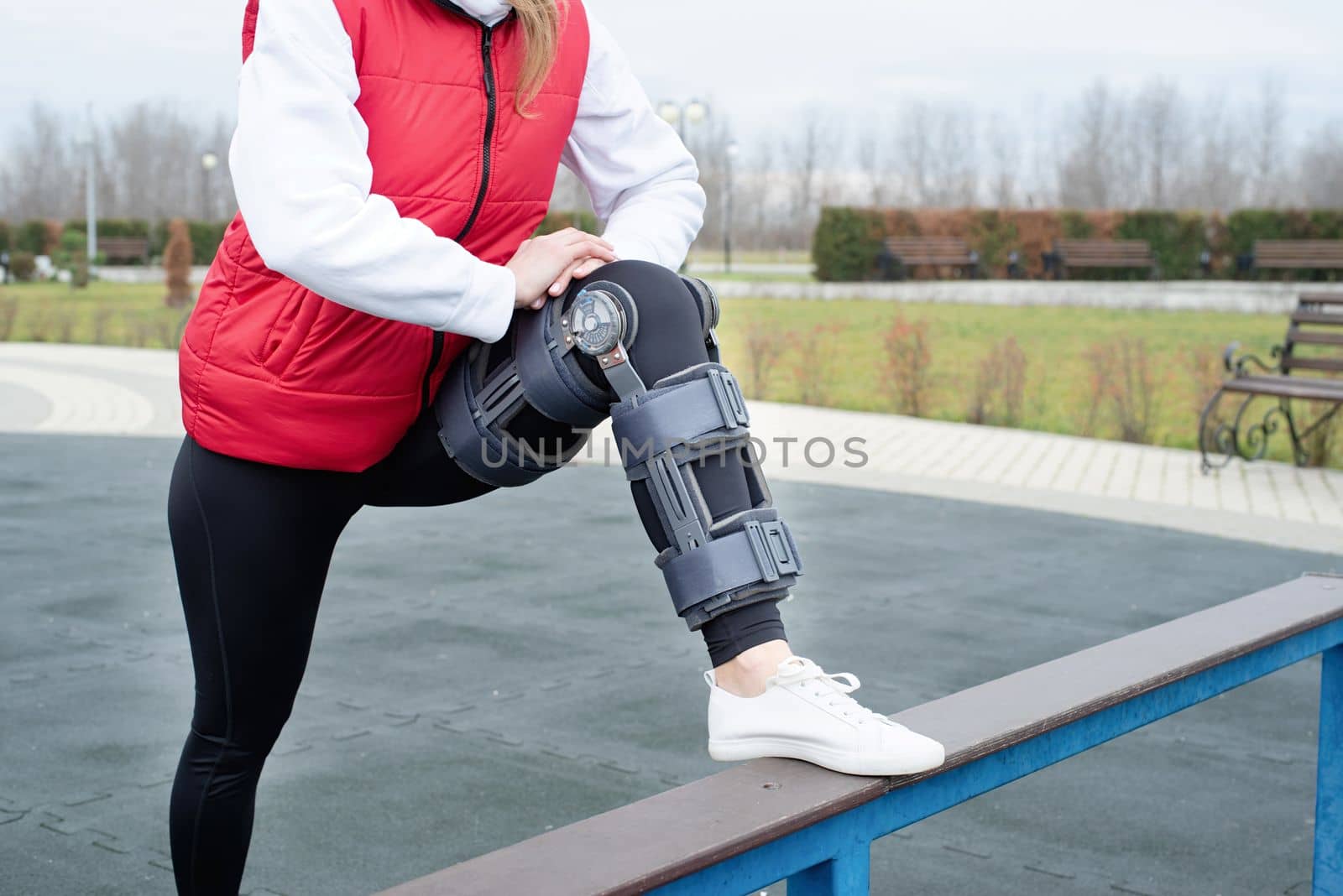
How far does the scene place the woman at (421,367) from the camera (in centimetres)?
168

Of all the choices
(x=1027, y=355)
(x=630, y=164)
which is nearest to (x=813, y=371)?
(x=1027, y=355)

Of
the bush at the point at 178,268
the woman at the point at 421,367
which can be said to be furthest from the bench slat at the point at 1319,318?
the bush at the point at 178,268

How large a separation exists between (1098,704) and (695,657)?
7.92 feet

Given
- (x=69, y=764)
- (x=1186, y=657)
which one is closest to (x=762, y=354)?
(x=69, y=764)

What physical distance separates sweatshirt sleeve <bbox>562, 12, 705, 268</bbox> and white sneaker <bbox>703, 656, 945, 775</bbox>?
656 mm

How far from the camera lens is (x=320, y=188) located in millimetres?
1653

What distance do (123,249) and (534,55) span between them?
3874 cm

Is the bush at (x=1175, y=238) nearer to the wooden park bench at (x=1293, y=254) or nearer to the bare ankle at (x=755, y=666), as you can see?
the wooden park bench at (x=1293, y=254)

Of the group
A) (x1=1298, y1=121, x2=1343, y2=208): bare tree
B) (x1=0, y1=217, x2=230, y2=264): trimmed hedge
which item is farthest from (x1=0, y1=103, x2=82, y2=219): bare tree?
(x1=1298, y1=121, x2=1343, y2=208): bare tree

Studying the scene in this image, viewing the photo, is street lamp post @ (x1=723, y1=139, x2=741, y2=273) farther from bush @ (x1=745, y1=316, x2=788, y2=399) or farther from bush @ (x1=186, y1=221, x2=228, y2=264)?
bush @ (x1=745, y1=316, x2=788, y2=399)

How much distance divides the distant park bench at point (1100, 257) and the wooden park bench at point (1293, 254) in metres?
2.00

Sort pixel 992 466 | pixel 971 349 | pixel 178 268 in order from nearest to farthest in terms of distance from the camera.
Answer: pixel 992 466
pixel 971 349
pixel 178 268

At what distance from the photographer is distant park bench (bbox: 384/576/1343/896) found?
54.6 inches

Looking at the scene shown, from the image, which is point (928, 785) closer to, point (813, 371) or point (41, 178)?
point (813, 371)
